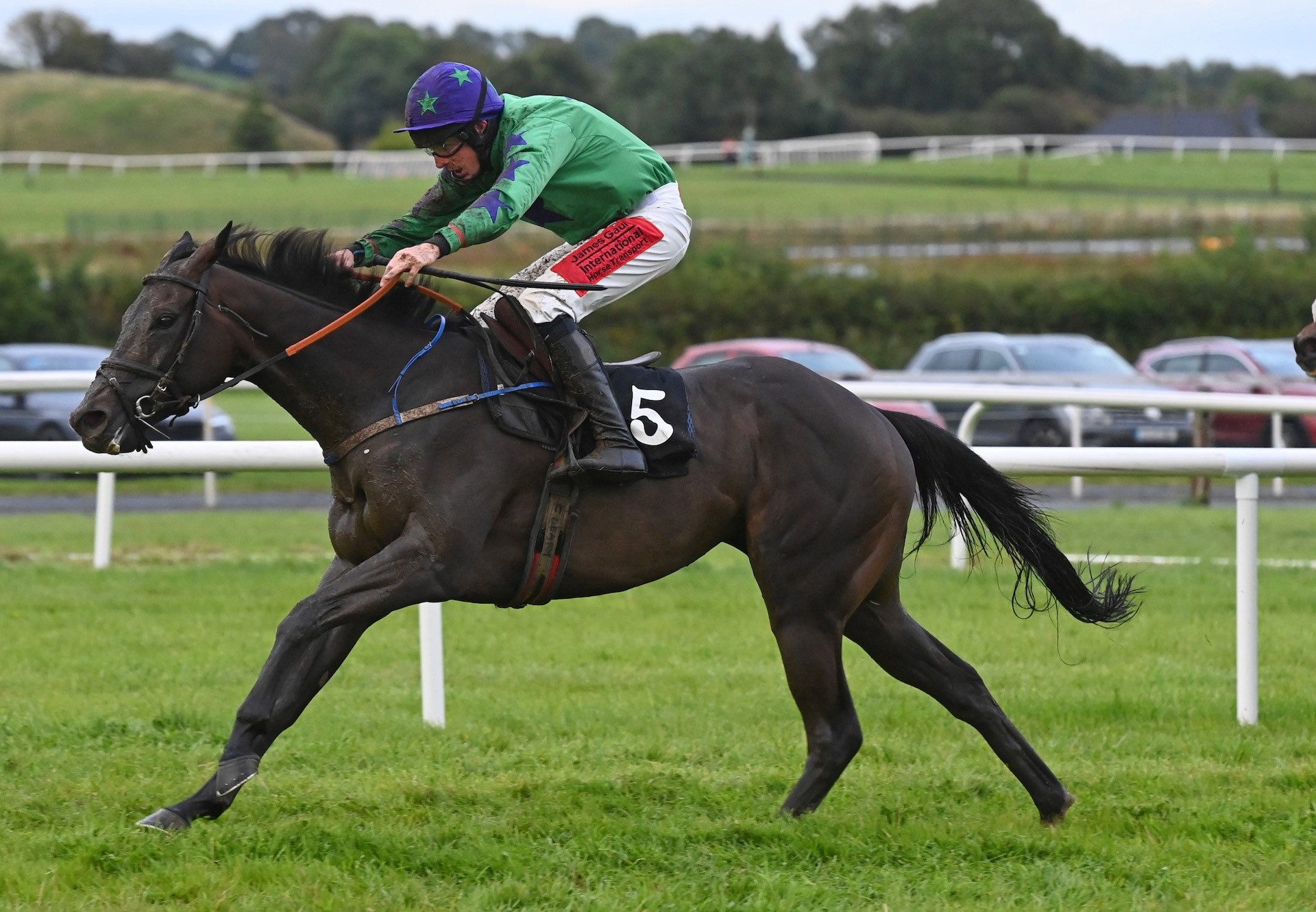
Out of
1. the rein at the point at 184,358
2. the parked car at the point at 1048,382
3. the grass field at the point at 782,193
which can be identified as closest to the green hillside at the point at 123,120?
the grass field at the point at 782,193

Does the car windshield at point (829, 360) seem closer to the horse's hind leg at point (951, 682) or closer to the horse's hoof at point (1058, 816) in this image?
the horse's hind leg at point (951, 682)

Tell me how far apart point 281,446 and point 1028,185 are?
42.8 m

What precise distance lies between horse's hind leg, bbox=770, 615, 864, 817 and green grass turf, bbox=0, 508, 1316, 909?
108 millimetres

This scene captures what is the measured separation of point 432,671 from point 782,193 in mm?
42275

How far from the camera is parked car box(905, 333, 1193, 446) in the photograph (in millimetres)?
14086

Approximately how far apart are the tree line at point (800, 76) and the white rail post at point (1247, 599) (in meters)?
63.6

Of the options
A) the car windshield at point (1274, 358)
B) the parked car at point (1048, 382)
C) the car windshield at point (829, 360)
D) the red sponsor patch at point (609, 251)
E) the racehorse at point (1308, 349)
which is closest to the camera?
the red sponsor patch at point (609, 251)

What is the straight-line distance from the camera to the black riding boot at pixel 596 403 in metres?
4.65

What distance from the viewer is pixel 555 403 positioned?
15.6 ft

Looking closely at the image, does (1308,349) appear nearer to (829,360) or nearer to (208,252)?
(208,252)

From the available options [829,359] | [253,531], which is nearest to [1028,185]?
[829,359]

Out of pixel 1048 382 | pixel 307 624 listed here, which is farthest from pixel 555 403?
pixel 1048 382

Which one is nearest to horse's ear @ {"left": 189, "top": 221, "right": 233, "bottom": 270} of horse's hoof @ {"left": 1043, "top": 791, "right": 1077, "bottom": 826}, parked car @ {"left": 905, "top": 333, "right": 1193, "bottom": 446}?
horse's hoof @ {"left": 1043, "top": 791, "right": 1077, "bottom": 826}

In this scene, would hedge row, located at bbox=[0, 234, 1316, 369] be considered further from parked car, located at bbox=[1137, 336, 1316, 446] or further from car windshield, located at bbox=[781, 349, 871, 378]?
parked car, located at bbox=[1137, 336, 1316, 446]
